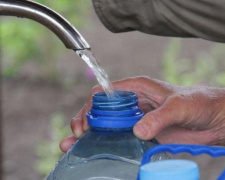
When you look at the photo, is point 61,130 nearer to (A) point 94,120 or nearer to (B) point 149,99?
(B) point 149,99

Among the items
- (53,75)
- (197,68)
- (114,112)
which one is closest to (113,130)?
(114,112)

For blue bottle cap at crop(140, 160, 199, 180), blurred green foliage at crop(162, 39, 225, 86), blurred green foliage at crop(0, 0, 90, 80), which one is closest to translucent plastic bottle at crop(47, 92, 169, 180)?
blue bottle cap at crop(140, 160, 199, 180)

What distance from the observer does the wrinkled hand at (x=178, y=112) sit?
160cm

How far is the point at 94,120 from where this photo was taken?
145 cm

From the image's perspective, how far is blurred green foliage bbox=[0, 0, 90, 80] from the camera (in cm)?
484

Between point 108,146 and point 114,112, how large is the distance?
12 centimetres

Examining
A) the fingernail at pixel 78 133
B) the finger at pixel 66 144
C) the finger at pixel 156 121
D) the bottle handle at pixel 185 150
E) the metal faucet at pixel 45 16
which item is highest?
the metal faucet at pixel 45 16

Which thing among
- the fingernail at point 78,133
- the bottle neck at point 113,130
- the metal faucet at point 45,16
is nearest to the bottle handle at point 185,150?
the bottle neck at point 113,130

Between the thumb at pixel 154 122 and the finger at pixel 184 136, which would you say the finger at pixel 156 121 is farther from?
the finger at pixel 184 136

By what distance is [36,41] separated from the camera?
5125 millimetres

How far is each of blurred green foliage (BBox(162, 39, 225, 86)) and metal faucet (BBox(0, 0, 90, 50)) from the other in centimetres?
280

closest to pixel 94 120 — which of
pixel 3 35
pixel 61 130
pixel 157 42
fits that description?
pixel 61 130

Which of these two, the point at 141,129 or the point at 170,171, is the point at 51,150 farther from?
the point at 170,171

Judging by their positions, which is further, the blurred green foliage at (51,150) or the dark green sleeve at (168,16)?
the blurred green foliage at (51,150)
